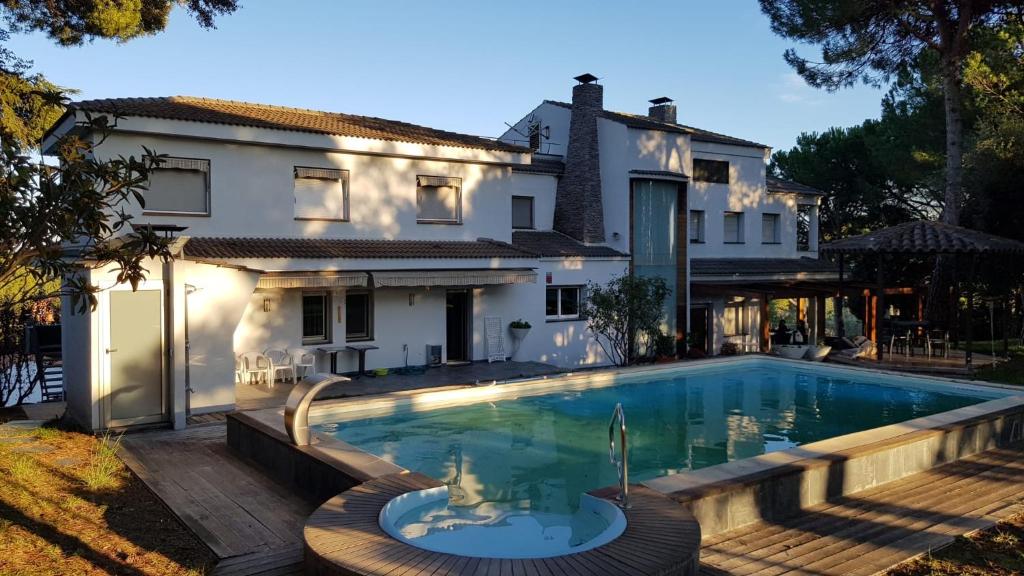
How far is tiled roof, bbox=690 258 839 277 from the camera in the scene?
104 ft

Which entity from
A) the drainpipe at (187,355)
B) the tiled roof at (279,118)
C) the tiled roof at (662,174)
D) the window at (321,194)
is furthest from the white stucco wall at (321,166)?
the tiled roof at (662,174)

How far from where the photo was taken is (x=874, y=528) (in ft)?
26.8

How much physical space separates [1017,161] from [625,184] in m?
13.5

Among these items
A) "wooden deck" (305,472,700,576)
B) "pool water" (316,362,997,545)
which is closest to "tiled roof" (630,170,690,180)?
"pool water" (316,362,997,545)

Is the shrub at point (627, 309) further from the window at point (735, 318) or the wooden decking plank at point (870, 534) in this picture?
the wooden decking plank at point (870, 534)

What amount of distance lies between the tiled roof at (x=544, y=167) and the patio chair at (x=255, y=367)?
1317 cm

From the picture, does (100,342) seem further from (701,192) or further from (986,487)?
(701,192)

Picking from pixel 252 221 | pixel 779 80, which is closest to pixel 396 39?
pixel 252 221

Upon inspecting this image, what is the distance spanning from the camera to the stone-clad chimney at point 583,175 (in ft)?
95.2

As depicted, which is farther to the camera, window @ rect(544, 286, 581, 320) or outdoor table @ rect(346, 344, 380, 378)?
window @ rect(544, 286, 581, 320)

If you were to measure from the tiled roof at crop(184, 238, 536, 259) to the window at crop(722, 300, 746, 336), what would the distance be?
13.8 meters

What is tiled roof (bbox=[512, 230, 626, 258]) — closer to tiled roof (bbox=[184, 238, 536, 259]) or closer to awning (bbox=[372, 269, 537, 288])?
tiled roof (bbox=[184, 238, 536, 259])

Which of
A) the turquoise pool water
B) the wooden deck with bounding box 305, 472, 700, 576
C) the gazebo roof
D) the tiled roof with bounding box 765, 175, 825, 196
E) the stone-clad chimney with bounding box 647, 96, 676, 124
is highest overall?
the stone-clad chimney with bounding box 647, 96, 676, 124

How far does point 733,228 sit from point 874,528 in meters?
28.2
